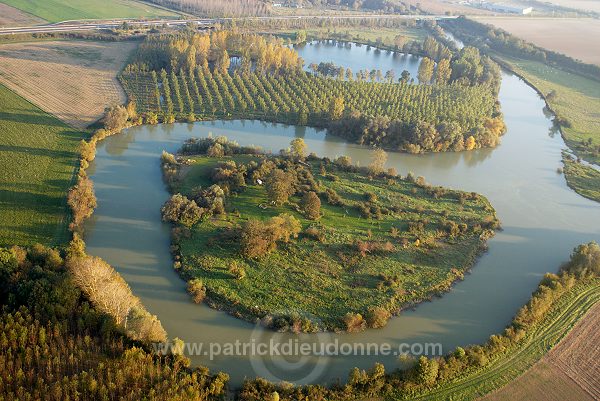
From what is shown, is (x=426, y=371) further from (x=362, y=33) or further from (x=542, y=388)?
(x=362, y=33)

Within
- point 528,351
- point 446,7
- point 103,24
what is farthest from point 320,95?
point 446,7

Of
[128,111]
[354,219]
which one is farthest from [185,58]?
[354,219]

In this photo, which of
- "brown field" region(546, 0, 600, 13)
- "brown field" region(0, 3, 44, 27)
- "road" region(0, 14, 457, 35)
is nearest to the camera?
"road" region(0, 14, 457, 35)

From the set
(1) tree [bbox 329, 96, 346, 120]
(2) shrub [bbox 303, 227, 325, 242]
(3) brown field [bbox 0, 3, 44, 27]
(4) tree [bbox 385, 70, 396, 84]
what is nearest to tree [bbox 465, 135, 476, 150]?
(1) tree [bbox 329, 96, 346, 120]

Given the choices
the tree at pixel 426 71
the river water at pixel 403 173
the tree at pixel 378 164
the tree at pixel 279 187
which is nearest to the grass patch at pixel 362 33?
the tree at pixel 426 71

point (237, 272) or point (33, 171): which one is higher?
point (33, 171)

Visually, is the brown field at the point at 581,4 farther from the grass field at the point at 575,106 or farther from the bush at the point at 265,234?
the bush at the point at 265,234

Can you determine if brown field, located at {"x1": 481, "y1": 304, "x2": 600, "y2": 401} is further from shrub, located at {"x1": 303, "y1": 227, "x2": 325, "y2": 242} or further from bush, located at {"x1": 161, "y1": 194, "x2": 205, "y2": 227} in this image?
bush, located at {"x1": 161, "y1": 194, "x2": 205, "y2": 227}
